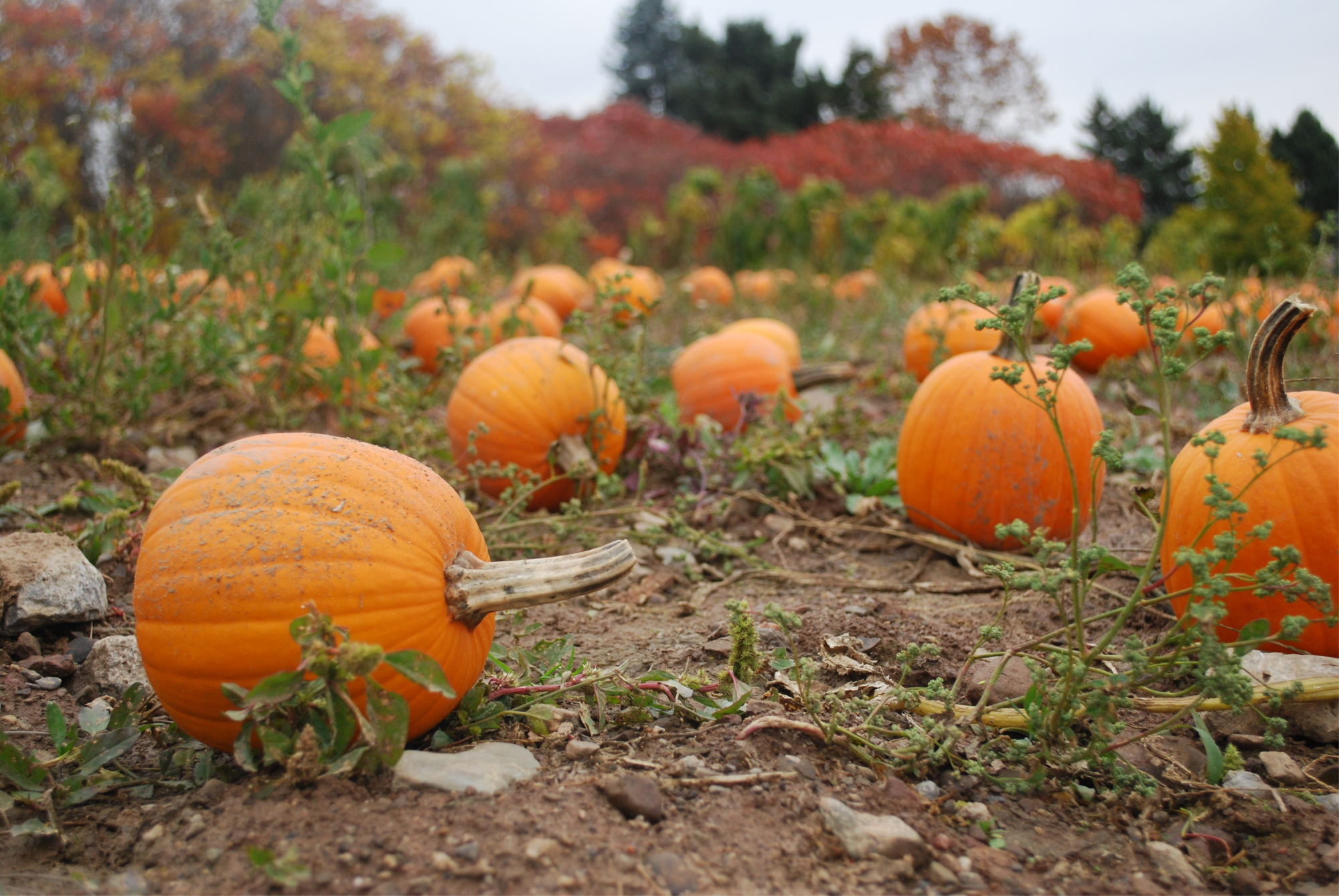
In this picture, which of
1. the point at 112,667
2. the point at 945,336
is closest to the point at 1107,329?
the point at 945,336

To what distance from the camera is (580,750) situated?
1.62m

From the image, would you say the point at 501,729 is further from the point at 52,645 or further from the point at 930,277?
the point at 930,277

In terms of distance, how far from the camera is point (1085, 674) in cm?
150

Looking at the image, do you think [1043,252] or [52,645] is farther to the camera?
[1043,252]

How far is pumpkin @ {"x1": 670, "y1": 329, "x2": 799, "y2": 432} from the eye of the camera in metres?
3.95

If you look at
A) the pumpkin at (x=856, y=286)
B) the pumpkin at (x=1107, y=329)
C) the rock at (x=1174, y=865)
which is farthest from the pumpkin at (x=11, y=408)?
the pumpkin at (x=856, y=286)

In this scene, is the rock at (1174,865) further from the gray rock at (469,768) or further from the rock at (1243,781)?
the gray rock at (469,768)

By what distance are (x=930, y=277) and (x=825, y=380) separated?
5.43 meters

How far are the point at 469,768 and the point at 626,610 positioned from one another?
3.29ft

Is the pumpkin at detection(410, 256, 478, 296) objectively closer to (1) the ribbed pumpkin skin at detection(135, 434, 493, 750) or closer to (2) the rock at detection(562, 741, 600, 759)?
(1) the ribbed pumpkin skin at detection(135, 434, 493, 750)

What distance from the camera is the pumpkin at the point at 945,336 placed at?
4.24 m

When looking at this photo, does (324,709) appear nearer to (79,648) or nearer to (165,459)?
(79,648)

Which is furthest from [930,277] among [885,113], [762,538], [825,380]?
[885,113]

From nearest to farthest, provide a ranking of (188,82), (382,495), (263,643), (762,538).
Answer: (263,643) < (382,495) < (762,538) < (188,82)
